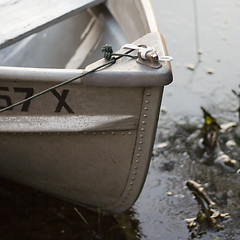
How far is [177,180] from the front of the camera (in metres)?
3.71

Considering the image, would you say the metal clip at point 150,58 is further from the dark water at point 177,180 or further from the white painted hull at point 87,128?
the dark water at point 177,180

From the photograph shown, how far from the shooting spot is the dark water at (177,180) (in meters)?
3.32

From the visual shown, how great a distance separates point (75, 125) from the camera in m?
2.76

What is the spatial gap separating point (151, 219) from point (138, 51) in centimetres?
140

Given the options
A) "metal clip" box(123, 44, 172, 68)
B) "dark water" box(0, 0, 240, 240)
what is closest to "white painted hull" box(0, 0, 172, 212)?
"metal clip" box(123, 44, 172, 68)

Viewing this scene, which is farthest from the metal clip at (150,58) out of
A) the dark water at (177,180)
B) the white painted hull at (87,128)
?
the dark water at (177,180)

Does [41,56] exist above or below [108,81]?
below

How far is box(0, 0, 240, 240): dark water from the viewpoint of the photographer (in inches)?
131

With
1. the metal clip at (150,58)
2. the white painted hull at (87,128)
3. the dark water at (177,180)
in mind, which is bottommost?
the dark water at (177,180)

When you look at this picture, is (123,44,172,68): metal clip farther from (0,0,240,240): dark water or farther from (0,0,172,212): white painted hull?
(0,0,240,240): dark water

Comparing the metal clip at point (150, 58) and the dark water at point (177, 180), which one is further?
the dark water at point (177, 180)

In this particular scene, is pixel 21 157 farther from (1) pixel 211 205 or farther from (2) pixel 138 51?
(1) pixel 211 205

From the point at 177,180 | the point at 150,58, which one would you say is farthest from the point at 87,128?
the point at 177,180

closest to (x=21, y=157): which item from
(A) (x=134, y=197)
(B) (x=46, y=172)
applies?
(B) (x=46, y=172)
